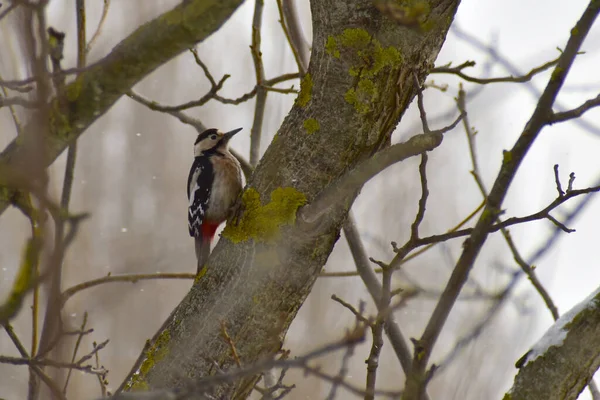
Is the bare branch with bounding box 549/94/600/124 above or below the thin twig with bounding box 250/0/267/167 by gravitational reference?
below

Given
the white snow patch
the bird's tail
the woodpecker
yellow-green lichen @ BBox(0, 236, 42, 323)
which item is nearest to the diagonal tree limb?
yellow-green lichen @ BBox(0, 236, 42, 323)

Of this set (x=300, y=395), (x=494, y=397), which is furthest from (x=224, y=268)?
(x=300, y=395)

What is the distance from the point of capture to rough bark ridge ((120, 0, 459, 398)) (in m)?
2.14

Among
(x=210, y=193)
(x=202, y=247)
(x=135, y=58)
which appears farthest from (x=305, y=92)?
(x=202, y=247)

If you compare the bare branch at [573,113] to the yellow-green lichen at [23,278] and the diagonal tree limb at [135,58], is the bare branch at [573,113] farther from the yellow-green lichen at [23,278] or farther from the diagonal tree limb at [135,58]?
the yellow-green lichen at [23,278]

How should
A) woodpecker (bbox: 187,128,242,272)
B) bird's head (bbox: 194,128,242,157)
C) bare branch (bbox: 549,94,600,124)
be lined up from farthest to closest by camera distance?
bird's head (bbox: 194,128,242,157) < woodpecker (bbox: 187,128,242,272) < bare branch (bbox: 549,94,600,124)

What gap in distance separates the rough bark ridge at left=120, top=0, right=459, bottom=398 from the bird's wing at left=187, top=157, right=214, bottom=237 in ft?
4.98

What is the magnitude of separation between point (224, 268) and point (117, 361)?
6.58 metres

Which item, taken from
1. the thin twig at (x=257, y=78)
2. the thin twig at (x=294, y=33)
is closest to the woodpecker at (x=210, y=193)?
the thin twig at (x=257, y=78)

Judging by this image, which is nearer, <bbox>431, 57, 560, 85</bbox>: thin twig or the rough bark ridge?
the rough bark ridge

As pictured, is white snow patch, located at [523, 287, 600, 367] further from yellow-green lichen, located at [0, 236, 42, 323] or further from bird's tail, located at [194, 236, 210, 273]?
bird's tail, located at [194, 236, 210, 273]

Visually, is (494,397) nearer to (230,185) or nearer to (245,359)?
(230,185)

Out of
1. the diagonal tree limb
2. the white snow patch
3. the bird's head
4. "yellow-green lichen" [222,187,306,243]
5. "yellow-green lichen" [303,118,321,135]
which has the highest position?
the bird's head

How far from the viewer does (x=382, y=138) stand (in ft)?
7.22
